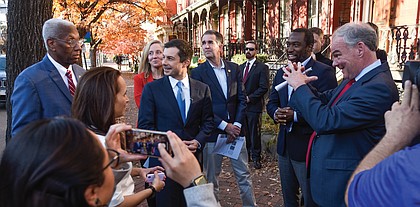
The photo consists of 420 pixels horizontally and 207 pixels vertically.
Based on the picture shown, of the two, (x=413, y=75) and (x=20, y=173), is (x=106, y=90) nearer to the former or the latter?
(x=20, y=173)

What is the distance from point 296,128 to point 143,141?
1.97 meters

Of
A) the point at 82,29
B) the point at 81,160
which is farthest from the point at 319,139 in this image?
the point at 82,29

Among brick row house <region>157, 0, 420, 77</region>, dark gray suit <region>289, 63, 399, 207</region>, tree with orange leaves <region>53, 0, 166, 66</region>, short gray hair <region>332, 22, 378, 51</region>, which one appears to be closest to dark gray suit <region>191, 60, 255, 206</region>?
dark gray suit <region>289, 63, 399, 207</region>

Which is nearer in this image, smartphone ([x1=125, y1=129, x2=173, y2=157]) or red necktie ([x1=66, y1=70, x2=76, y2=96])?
smartphone ([x1=125, y1=129, x2=173, y2=157])

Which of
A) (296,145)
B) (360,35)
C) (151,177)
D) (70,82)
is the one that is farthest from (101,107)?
(296,145)

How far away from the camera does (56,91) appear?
2.63 meters

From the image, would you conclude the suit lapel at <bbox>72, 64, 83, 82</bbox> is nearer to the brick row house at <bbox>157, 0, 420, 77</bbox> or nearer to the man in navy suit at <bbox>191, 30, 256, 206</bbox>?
the man in navy suit at <bbox>191, 30, 256, 206</bbox>

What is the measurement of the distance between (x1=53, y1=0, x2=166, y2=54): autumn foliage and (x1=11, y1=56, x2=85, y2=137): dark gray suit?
1185 centimetres

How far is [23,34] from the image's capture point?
13.7 ft

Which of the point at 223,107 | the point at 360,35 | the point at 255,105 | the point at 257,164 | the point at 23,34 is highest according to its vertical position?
the point at 23,34

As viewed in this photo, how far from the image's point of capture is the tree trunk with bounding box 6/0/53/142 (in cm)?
413

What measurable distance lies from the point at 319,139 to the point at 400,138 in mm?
1060

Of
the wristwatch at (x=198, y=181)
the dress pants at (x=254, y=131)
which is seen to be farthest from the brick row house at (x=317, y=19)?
the wristwatch at (x=198, y=181)

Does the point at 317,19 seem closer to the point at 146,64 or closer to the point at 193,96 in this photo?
the point at 146,64
